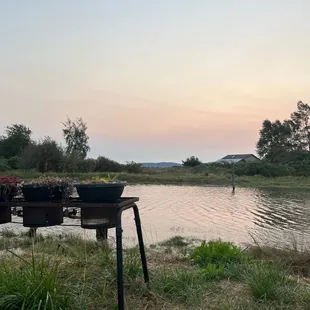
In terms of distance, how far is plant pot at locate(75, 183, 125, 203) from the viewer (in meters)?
2.63

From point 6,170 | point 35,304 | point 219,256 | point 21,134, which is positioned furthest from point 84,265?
point 21,134

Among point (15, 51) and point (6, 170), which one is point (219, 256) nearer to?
point (15, 51)

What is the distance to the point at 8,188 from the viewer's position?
283 centimetres

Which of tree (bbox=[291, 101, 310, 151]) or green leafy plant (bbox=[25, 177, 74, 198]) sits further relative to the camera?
tree (bbox=[291, 101, 310, 151])

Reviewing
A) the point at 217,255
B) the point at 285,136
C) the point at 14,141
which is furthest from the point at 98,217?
the point at 285,136

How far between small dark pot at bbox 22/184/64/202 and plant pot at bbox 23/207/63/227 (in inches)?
3.0

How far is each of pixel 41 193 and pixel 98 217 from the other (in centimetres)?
50

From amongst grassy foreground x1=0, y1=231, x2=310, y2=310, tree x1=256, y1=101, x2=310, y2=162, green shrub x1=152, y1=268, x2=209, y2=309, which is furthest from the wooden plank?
tree x1=256, y1=101, x2=310, y2=162

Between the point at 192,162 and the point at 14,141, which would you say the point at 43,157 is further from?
the point at 192,162

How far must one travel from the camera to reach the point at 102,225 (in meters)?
2.68

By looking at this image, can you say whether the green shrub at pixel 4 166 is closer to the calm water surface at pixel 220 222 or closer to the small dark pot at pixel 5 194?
the calm water surface at pixel 220 222

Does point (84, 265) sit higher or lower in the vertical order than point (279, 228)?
higher

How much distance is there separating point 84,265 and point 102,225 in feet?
2.80

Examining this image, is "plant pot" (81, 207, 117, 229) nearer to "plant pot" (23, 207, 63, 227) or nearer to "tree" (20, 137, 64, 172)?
"plant pot" (23, 207, 63, 227)
